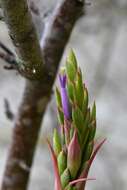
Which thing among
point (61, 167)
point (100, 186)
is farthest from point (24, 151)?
point (100, 186)

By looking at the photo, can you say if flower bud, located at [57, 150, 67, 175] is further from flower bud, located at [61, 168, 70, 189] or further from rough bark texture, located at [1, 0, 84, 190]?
rough bark texture, located at [1, 0, 84, 190]

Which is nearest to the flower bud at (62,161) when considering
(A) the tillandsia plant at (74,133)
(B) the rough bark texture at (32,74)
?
(A) the tillandsia plant at (74,133)

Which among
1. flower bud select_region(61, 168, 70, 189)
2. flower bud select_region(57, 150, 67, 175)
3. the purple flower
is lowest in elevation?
flower bud select_region(61, 168, 70, 189)

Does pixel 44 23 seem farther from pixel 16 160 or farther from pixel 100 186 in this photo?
pixel 100 186

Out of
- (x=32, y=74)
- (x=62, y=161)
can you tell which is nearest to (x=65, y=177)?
(x=62, y=161)

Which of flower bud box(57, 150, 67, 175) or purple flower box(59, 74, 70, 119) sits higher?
purple flower box(59, 74, 70, 119)

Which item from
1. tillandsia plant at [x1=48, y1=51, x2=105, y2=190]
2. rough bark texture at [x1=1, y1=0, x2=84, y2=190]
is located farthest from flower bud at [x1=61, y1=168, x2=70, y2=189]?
rough bark texture at [x1=1, y1=0, x2=84, y2=190]
